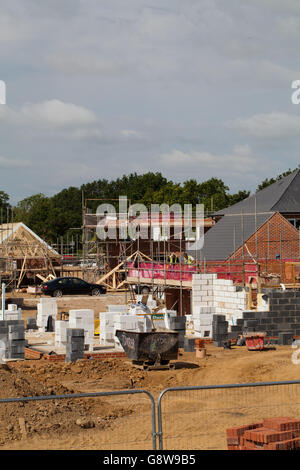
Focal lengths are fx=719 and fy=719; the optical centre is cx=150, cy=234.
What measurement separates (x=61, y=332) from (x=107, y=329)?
60.4 inches

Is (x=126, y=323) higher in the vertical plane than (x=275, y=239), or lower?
lower

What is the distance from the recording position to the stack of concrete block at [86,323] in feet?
74.1

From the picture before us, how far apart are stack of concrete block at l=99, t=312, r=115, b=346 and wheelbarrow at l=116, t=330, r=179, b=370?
344 centimetres

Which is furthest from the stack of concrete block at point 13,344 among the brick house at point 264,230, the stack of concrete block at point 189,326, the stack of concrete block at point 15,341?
the brick house at point 264,230

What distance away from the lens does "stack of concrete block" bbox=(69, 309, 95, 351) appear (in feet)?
74.1

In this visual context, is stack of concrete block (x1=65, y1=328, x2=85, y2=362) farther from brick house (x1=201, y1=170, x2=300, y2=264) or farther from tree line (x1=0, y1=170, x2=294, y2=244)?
tree line (x1=0, y1=170, x2=294, y2=244)

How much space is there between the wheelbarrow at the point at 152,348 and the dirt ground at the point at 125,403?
0.36 m

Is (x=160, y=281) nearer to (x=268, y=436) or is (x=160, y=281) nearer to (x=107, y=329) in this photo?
(x=107, y=329)

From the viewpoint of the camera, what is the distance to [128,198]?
120 meters

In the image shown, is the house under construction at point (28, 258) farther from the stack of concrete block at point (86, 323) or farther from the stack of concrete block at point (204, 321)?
the stack of concrete block at point (86, 323)

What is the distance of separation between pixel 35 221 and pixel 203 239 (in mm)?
65268

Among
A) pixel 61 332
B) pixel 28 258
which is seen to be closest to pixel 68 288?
pixel 28 258

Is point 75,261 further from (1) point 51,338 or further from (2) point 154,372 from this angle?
(2) point 154,372

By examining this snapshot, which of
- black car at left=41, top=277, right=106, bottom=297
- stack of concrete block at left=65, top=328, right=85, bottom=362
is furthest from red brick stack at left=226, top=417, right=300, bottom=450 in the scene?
black car at left=41, top=277, right=106, bottom=297
